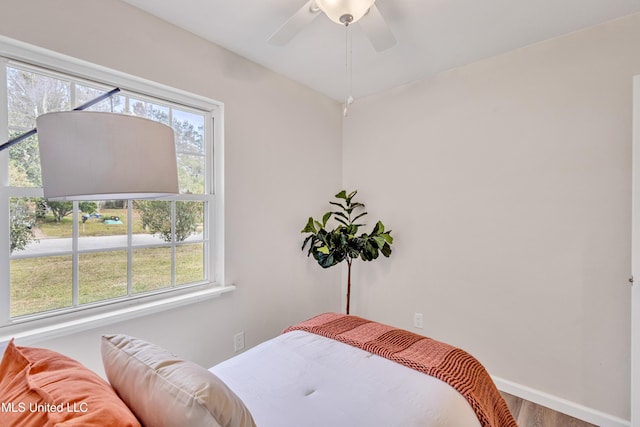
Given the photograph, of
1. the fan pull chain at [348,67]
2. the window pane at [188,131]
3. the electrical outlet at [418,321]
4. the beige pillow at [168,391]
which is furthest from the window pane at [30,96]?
the electrical outlet at [418,321]

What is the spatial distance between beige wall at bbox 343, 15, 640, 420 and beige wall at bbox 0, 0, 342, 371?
2.25 feet

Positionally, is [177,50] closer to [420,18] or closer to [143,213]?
[143,213]

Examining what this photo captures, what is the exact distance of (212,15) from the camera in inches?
69.8

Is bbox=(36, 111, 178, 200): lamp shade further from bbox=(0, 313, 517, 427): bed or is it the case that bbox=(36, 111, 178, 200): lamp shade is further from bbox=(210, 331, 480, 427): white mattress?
bbox=(210, 331, 480, 427): white mattress

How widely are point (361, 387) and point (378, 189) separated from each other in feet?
6.41

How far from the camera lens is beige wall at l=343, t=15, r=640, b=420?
1835mm

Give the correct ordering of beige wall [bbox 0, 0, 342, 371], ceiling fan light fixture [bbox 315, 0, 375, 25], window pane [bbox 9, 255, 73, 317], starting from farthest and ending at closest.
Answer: beige wall [bbox 0, 0, 342, 371] → window pane [bbox 9, 255, 73, 317] → ceiling fan light fixture [bbox 315, 0, 375, 25]

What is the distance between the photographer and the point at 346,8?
135 cm

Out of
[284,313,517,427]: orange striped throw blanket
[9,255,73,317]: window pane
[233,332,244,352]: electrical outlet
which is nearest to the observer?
[284,313,517,427]: orange striped throw blanket

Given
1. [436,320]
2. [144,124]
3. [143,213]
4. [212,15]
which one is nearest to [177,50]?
[212,15]

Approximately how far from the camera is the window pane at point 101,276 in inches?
63.9

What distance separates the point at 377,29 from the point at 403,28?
1.75 feet

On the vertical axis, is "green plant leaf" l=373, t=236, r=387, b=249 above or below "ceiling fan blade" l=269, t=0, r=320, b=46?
below

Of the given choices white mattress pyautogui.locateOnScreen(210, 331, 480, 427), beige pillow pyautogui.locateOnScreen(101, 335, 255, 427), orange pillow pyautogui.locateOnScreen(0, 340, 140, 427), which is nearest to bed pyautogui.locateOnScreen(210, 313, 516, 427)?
white mattress pyautogui.locateOnScreen(210, 331, 480, 427)
